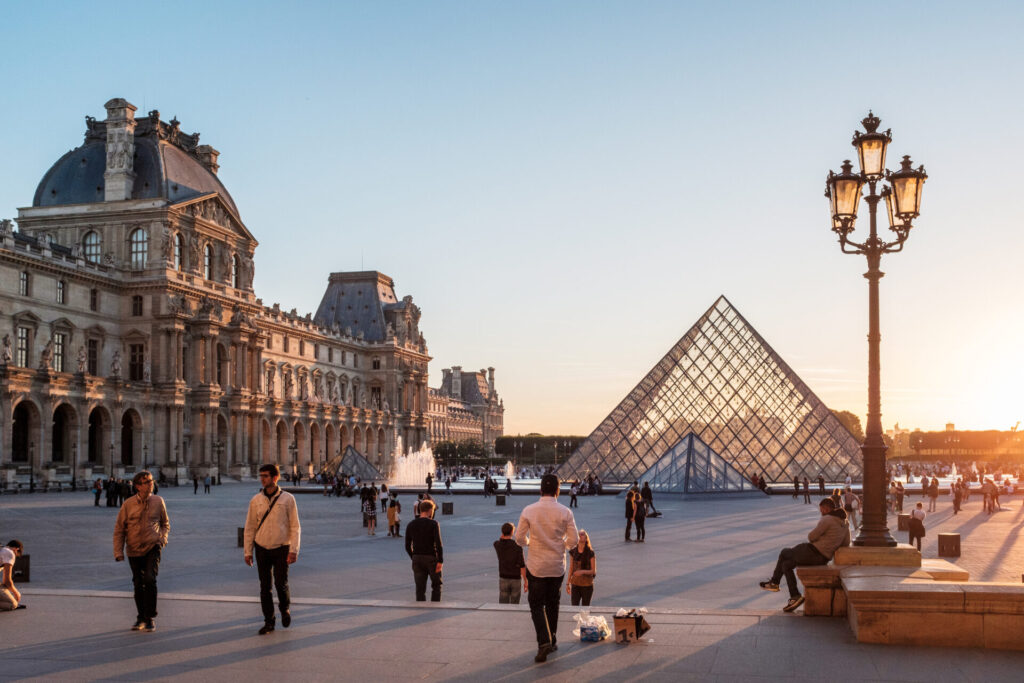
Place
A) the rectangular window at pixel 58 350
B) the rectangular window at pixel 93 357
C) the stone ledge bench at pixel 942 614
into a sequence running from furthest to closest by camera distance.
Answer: the rectangular window at pixel 93 357 < the rectangular window at pixel 58 350 < the stone ledge bench at pixel 942 614

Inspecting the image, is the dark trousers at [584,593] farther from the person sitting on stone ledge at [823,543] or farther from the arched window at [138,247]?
the arched window at [138,247]

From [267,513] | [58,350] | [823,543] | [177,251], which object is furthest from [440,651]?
[177,251]

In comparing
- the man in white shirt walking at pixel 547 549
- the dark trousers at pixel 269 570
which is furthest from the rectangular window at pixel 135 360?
the man in white shirt walking at pixel 547 549

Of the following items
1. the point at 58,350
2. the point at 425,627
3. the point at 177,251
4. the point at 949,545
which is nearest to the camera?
the point at 425,627

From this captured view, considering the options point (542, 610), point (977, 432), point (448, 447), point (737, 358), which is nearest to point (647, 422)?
point (737, 358)

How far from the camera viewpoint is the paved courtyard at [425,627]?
612 cm

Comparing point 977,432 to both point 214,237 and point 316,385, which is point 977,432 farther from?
point 214,237

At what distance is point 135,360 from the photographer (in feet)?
165

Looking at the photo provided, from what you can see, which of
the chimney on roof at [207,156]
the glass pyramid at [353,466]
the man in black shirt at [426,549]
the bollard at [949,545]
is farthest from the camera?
the chimney on roof at [207,156]

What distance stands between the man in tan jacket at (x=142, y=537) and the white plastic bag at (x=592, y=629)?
3186 mm

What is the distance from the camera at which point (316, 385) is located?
72.5 m

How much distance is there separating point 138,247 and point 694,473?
31.0m

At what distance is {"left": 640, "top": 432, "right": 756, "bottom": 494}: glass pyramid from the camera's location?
34.7 m

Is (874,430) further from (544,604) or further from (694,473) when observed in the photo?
(694,473)
